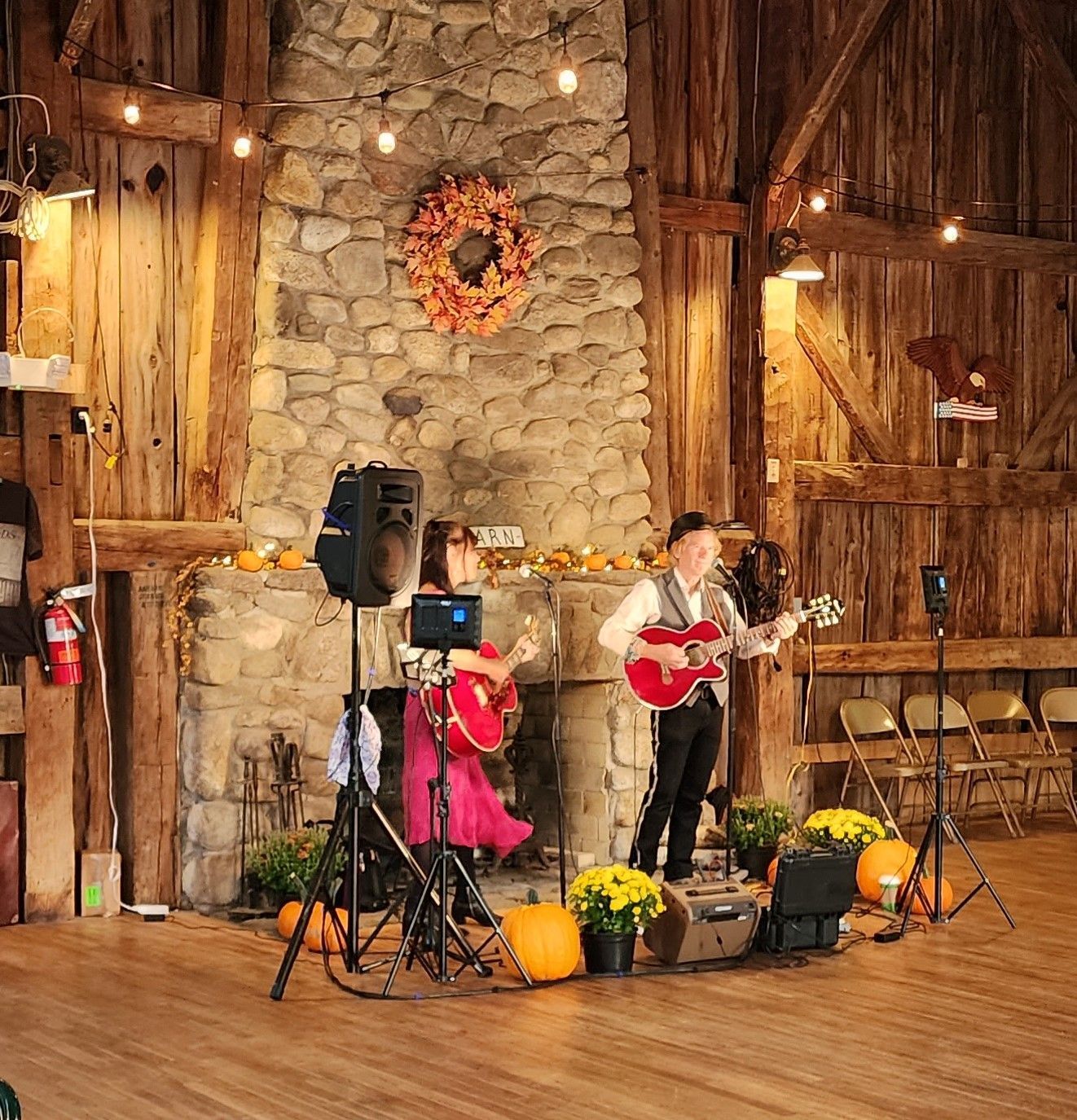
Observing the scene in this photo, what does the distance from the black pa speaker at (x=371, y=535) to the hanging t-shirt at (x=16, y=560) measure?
5.02 feet

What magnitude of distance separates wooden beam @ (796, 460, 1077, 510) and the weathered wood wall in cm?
5

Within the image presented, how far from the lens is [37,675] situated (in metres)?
7.16

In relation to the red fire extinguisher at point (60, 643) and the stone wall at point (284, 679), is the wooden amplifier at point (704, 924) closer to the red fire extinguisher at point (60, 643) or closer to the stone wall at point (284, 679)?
the stone wall at point (284, 679)

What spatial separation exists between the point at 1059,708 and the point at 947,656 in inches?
31.0

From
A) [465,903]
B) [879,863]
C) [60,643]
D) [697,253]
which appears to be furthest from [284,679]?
[697,253]

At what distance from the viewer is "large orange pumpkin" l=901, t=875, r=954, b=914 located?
7.22 metres

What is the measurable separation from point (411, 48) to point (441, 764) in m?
3.52

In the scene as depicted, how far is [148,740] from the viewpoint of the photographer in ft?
24.4

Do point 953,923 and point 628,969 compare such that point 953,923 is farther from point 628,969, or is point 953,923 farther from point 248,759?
point 248,759

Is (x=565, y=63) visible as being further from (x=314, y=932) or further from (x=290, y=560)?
(x=314, y=932)

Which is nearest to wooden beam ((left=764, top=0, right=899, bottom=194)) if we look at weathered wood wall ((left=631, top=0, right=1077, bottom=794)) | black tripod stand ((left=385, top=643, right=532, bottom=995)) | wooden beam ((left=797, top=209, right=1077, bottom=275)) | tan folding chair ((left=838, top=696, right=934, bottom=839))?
weathered wood wall ((left=631, top=0, right=1077, bottom=794))

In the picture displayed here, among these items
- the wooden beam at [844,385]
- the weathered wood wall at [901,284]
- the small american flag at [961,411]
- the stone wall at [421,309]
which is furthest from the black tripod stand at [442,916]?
the small american flag at [961,411]

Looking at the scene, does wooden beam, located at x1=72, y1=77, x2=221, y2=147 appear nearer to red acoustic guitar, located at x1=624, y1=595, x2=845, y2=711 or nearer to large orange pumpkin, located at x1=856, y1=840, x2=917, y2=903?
red acoustic guitar, located at x1=624, y1=595, x2=845, y2=711

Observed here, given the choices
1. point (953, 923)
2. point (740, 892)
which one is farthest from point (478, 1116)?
point (953, 923)
